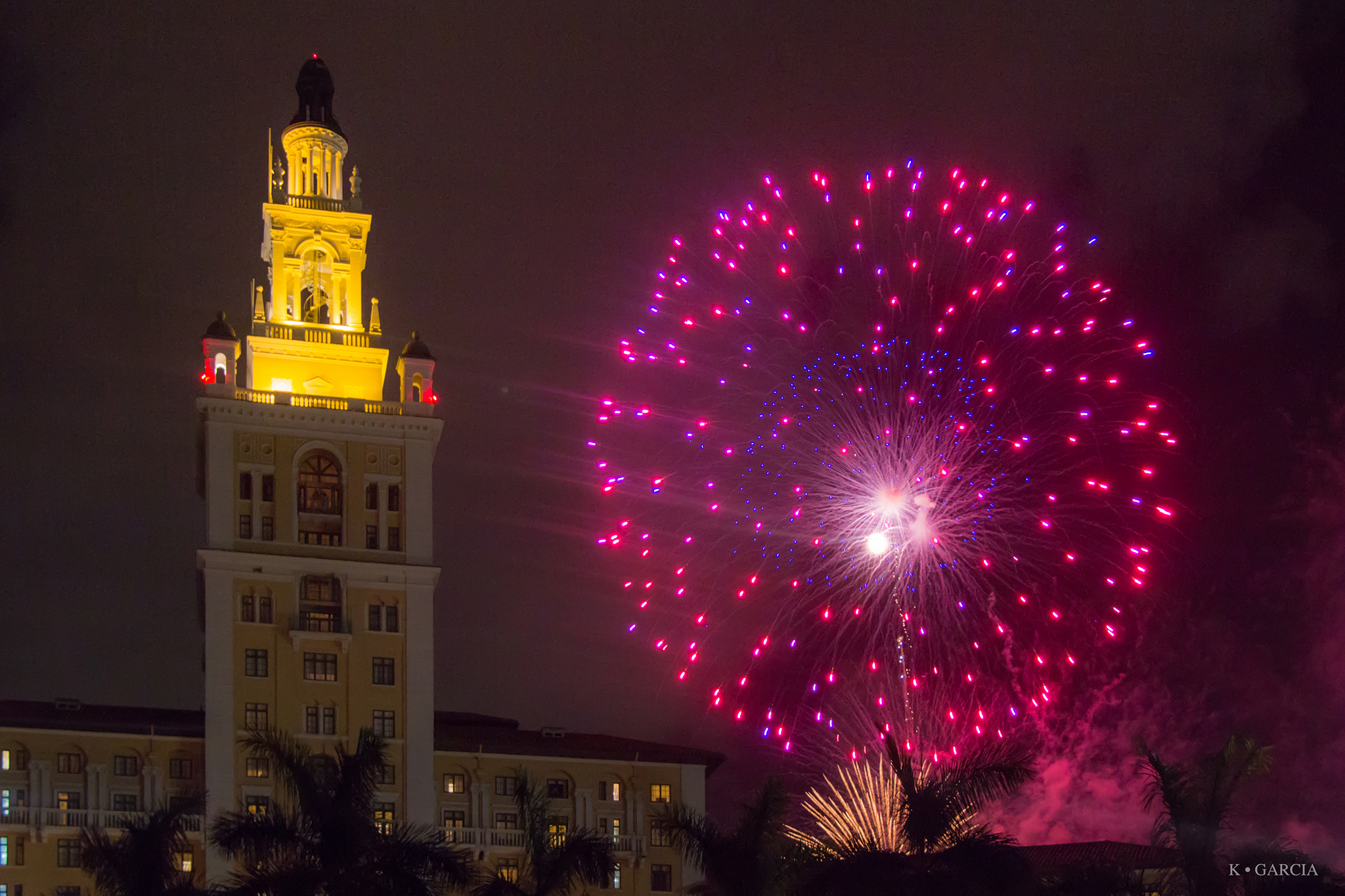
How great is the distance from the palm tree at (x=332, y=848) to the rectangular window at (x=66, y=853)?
1048 inches

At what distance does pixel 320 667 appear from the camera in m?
99.9

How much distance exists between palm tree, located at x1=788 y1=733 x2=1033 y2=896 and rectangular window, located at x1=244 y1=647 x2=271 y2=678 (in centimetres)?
3414

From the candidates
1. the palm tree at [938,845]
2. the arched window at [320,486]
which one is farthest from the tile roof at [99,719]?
the palm tree at [938,845]

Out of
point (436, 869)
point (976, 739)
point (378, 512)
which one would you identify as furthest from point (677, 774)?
point (436, 869)

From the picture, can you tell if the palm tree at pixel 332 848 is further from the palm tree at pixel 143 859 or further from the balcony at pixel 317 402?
the balcony at pixel 317 402

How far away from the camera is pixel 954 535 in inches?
3098

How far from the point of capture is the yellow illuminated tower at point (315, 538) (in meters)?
98.6

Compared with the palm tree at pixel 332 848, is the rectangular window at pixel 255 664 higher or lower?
higher

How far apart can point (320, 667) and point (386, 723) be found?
392 centimetres

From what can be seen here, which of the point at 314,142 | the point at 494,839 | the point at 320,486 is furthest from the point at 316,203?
the point at 494,839

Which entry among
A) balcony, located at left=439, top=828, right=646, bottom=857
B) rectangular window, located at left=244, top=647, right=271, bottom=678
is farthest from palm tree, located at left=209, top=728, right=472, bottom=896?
balcony, located at left=439, top=828, right=646, bottom=857

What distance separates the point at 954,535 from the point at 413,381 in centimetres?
3612

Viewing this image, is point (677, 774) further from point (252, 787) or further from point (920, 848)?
point (920, 848)

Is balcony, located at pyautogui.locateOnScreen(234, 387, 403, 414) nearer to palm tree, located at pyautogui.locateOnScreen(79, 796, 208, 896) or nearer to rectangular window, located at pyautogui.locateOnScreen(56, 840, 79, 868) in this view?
rectangular window, located at pyautogui.locateOnScreen(56, 840, 79, 868)
